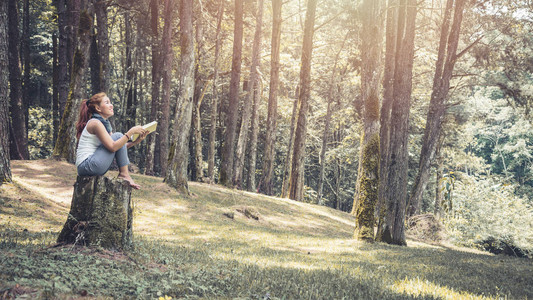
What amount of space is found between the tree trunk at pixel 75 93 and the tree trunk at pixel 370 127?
11.5m

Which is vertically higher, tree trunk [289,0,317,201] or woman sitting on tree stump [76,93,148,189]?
tree trunk [289,0,317,201]

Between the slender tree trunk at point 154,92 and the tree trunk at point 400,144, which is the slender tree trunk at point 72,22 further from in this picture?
the tree trunk at point 400,144

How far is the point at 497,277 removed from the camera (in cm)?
761

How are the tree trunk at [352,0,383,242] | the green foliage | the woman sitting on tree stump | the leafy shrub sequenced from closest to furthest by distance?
the woman sitting on tree stump
the tree trunk at [352,0,383,242]
the leafy shrub
the green foliage

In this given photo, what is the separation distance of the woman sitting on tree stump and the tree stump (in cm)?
17

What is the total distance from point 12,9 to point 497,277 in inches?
943

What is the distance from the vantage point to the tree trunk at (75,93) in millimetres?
16609

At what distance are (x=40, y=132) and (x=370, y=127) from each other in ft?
106

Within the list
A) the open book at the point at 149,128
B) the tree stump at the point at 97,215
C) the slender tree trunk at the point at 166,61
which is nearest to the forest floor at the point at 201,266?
the tree stump at the point at 97,215

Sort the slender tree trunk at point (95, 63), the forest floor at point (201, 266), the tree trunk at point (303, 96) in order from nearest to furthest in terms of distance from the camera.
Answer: the forest floor at point (201, 266) → the slender tree trunk at point (95, 63) → the tree trunk at point (303, 96)

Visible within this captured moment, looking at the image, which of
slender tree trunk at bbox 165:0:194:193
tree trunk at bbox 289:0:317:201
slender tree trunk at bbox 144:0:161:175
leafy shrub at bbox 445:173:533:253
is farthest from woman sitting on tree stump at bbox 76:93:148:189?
tree trunk at bbox 289:0:317:201

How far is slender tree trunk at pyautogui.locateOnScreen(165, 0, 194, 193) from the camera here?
16219mm

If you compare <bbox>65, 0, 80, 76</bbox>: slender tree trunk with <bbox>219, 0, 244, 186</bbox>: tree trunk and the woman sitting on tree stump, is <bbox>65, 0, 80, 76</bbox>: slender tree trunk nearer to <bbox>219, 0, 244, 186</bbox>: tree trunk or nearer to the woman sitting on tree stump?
<bbox>219, 0, 244, 186</bbox>: tree trunk

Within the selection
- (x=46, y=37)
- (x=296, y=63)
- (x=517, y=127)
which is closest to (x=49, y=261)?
(x=296, y=63)
